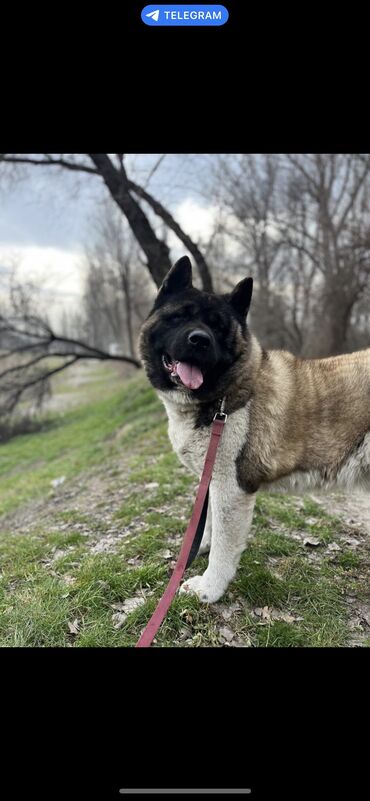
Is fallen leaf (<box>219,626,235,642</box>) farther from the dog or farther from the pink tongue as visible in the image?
the pink tongue

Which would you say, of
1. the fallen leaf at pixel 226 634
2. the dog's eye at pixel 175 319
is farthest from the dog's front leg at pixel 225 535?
the dog's eye at pixel 175 319

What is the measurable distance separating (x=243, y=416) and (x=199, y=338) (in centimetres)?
64

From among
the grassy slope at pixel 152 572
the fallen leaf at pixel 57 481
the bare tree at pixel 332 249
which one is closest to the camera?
the grassy slope at pixel 152 572

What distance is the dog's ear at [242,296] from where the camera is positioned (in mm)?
2207

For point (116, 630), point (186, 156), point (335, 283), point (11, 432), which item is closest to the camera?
point (186, 156)

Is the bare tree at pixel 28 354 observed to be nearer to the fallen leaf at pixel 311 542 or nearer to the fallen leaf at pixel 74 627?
the fallen leaf at pixel 74 627

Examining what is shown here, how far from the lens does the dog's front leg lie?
8.13ft

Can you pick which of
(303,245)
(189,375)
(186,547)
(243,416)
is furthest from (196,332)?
(303,245)

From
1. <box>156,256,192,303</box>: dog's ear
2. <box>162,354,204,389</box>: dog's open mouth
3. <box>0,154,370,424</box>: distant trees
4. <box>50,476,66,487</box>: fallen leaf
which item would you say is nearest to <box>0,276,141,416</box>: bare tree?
<box>0,154,370,424</box>: distant trees
